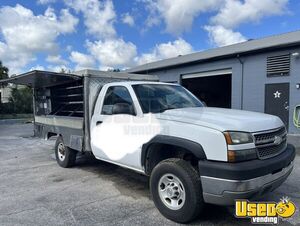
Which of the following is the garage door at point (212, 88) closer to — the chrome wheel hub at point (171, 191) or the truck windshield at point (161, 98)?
the truck windshield at point (161, 98)

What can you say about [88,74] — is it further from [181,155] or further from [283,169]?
[283,169]

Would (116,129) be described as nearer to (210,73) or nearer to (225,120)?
(225,120)

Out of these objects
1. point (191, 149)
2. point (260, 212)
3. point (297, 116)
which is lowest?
point (260, 212)

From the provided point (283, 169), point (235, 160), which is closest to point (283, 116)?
point (283, 169)

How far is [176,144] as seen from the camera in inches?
144

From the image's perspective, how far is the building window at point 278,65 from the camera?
37.9ft

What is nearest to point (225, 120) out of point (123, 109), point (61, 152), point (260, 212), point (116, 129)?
point (260, 212)

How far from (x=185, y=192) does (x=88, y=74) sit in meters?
3.34

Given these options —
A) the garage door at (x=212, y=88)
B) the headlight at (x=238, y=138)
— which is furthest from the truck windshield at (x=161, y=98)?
the garage door at (x=212, y=88)

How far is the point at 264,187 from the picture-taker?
11.0 ft

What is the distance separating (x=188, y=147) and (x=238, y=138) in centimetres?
63

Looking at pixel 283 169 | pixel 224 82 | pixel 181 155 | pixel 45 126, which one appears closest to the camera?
pixel 283 169

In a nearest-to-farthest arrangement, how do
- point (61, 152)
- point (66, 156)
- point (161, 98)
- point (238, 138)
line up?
1. point (238, 138)
2. point (161, 98)
3. point (66, 156)
4. point (61, 152)

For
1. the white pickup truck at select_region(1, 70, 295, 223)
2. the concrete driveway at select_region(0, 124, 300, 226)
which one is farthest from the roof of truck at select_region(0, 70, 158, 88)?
the concrete driveway at select_region(0, 124, 300, 226)
